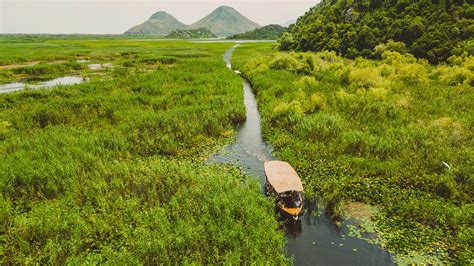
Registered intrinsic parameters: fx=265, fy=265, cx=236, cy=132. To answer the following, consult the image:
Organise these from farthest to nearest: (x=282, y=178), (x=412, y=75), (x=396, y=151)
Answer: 1. (x=412, y=75)
2. (x=396, y=151)
3. (x=282, y=178)

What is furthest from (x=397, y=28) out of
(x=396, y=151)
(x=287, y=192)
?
(x=287, y=192)

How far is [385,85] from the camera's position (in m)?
32.1

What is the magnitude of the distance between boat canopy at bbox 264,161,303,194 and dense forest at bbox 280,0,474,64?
4365cm

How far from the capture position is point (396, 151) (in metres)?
17.8

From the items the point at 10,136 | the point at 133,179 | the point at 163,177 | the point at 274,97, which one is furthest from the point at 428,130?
the point at 10,136

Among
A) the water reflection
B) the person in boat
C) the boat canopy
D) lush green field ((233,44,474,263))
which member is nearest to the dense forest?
lush green field ((233,44,474,263))

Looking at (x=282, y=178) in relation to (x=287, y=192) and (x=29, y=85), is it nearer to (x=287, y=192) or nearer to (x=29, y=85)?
(x=287, y=192)

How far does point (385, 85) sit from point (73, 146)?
3305 cm

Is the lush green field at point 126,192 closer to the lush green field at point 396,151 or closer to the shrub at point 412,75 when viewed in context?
the lush green field at point 396,151

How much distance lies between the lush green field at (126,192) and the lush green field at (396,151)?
16.5 feet

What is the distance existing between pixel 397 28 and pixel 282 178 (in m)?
57.4

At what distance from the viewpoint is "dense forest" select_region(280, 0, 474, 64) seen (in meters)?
46.3

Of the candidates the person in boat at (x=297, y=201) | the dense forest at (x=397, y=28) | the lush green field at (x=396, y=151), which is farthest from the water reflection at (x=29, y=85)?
the dense forest at (x=397, y=28)

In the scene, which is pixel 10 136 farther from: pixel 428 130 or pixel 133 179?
pixel 428 130
